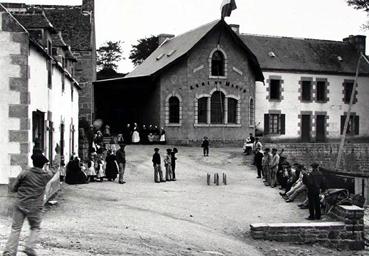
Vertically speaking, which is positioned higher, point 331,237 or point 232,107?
point 232,107

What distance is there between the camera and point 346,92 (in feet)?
131

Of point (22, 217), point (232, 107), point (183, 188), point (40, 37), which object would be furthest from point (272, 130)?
point (22, 217)

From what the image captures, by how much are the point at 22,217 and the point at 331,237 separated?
25.3 feet

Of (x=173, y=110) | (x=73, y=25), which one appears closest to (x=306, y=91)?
(x=173, y=110)

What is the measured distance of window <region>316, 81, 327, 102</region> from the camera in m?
38.8

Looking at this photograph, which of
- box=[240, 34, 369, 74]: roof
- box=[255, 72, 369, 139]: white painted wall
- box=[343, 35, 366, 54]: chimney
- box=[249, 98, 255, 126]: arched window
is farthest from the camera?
box=[343, 35, 366, 54]: chimney

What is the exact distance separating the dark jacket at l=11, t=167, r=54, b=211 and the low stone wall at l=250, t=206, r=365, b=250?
230 inches

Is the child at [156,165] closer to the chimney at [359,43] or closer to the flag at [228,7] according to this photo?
the flag at [228,7]

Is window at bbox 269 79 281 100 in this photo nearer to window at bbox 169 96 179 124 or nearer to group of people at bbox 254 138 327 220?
window at bbox 169 96 179 124

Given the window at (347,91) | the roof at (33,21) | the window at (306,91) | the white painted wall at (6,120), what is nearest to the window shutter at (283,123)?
the window at (306,91)

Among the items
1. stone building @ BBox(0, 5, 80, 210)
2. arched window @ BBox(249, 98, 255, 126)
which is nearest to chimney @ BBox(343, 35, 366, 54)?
arched window @ BBox(249, 98, 255, 126)

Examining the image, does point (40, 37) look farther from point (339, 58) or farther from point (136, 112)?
point (339, 58)

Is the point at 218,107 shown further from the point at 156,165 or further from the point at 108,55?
the point at 108,55

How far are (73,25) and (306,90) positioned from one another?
16931 millimetres
